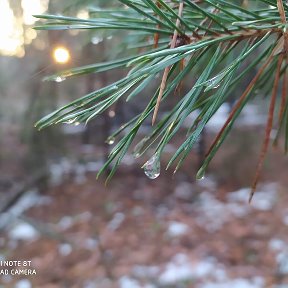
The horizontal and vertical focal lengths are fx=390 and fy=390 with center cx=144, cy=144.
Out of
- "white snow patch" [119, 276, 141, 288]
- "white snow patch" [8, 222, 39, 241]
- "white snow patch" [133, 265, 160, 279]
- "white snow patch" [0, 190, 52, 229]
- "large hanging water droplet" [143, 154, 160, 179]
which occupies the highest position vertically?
"white snow patch" [0, 190, 52, 229]

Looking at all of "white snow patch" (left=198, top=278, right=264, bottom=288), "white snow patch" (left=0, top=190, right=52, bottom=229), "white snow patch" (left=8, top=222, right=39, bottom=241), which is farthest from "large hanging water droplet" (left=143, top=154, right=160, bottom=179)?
"white snow patch" (left=0, top=190, right=52, bottom=229)

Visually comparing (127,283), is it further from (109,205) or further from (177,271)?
(109,205)

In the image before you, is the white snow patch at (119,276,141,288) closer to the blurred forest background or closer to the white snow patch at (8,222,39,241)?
the blurred forest background

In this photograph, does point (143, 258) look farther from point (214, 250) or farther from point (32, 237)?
point (32, 237)

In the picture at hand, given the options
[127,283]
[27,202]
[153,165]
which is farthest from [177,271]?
[153,165]

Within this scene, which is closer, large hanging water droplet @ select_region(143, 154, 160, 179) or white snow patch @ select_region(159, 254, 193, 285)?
large hanging water droplet @ select_region(143, 154, 160, 179)

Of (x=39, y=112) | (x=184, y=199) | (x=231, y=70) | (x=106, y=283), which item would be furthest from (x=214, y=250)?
(x=231, y=70)

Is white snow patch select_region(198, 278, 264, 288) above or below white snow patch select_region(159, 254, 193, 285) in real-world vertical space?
below

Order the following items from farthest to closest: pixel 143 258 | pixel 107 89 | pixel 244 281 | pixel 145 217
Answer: pixel 145 217
pixel 143 258
pixel 244 281
pixel 107 89

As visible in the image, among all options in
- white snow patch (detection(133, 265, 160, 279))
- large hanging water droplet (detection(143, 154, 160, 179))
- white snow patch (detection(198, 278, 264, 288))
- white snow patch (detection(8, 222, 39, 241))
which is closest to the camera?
large hanging water droplet (detection(143, 154, 160, 179))
